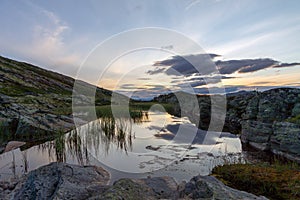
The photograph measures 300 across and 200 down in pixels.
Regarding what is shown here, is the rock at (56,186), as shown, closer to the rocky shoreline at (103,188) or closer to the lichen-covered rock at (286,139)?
the rocky shoreline at (103,188)

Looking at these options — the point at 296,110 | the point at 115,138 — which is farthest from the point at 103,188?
the point at 296,110

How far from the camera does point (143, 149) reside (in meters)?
12.2

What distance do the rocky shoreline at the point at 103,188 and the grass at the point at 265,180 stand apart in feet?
4.34

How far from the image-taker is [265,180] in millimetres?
6410

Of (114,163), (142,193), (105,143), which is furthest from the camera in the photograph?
(105,143)

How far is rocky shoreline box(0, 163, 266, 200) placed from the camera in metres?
4.23

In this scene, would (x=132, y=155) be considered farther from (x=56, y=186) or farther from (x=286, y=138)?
(x=286, y=138)

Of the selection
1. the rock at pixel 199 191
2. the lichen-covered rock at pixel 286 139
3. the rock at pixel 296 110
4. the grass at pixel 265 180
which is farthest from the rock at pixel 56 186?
the rock at pixel 296 110

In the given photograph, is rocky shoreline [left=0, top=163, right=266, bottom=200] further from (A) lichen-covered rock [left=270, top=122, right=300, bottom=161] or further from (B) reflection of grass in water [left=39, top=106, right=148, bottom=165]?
(A) lichen-covered rock [left=270, top=122, right=300, bottom=161]

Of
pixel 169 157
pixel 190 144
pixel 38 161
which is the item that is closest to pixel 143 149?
pixel 169 157

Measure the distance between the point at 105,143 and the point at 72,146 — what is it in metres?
1.91

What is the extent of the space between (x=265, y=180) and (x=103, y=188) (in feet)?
14.8

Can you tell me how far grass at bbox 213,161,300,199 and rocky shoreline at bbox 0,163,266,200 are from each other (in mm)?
1323

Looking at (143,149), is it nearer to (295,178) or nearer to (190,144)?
(190,144)
